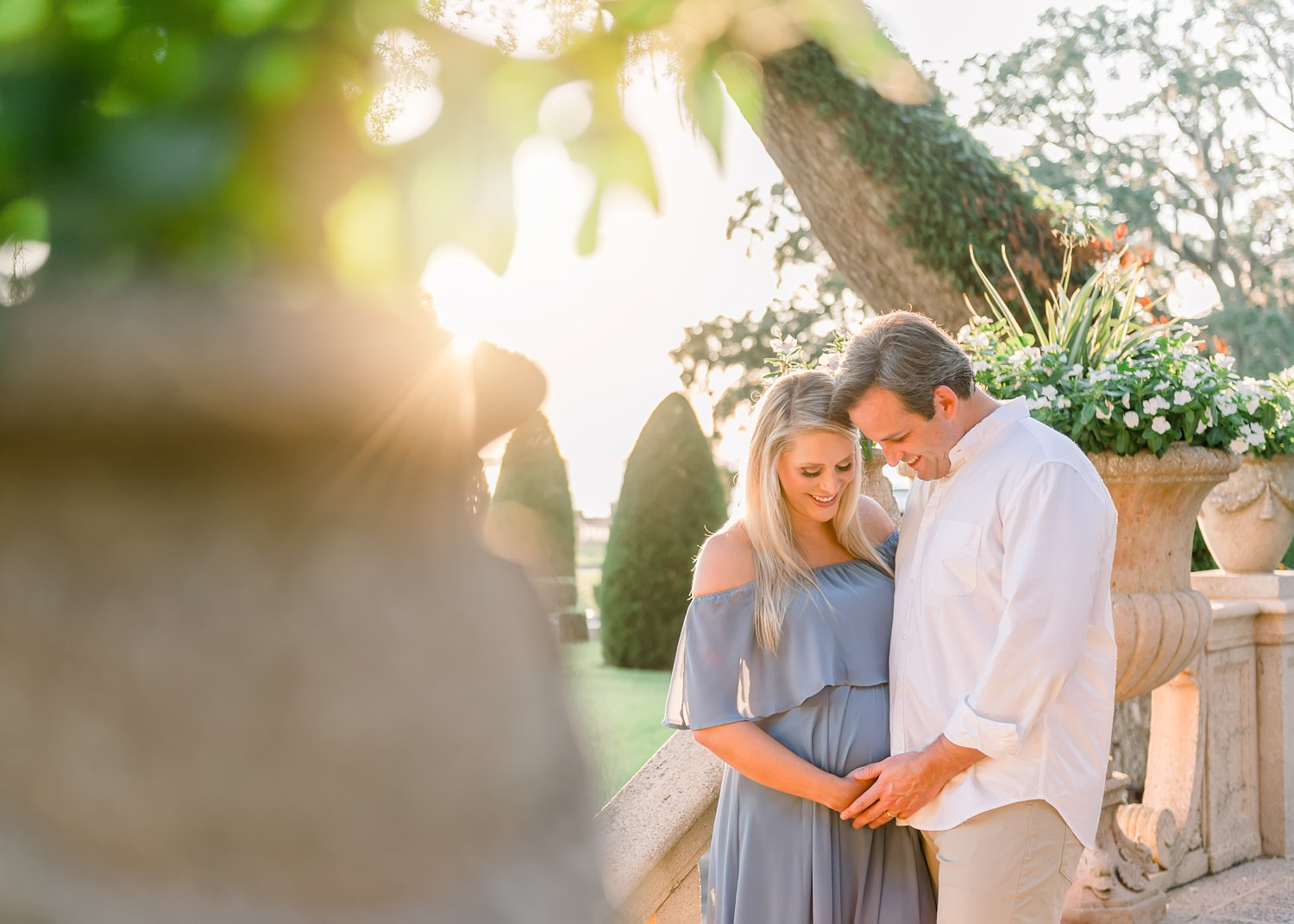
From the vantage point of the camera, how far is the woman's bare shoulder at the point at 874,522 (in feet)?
10.2

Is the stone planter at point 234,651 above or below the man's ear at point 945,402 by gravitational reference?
below

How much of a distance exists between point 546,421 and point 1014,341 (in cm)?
379

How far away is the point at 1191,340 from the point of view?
167 inches

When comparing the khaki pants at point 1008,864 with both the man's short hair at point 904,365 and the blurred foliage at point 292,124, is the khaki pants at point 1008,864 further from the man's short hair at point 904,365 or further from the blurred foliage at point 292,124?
the blurred foliage at point 292,124

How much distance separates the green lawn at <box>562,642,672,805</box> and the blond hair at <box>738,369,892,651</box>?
48cm

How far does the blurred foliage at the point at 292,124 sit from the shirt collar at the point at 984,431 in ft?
7.18

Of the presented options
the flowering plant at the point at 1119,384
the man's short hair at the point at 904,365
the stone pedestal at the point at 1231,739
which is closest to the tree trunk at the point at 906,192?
the stone pedestal at the point at 1231,739

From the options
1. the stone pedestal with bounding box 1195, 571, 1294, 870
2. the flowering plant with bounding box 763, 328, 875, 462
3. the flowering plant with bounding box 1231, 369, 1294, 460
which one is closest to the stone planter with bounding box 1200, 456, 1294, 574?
the flowering plant with bounding box 1231, 369, 1294, 460

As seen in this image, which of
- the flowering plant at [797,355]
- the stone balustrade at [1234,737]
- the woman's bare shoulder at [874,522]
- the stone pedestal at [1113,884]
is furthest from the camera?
the stone balustrade at [1234,737]

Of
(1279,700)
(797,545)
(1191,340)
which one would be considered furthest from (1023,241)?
(797,545)

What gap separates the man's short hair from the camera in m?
2.56

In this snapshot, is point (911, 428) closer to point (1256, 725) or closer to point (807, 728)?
point (807, 728)

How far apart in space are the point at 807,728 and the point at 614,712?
0.48m

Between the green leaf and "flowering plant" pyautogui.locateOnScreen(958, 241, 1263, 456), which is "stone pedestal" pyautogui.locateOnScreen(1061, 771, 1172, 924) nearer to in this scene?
"flowering plant" pyautogui.locateOnScreen(958, 241, 1263, 456)
